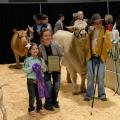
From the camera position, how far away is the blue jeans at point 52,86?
590cm

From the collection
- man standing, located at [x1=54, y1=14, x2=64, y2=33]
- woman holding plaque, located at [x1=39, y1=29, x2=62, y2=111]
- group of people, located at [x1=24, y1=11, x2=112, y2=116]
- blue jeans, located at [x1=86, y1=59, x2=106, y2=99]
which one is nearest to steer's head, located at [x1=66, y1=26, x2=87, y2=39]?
group of people, located at [x1=24, y1=11, x2=112, y2=116]

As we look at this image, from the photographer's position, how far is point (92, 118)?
554 centimetres

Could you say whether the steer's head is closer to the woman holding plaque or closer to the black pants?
the woman holding plaque

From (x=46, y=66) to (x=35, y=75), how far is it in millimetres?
307

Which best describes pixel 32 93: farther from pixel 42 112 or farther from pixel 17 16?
pixel 17 16

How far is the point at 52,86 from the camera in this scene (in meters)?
6.03

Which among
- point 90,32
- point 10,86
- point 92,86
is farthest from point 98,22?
point 10,86

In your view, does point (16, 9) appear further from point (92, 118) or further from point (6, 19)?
point (92, 118)

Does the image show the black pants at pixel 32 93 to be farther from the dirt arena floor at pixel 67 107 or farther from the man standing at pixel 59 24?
the man standing at pixel 59 24

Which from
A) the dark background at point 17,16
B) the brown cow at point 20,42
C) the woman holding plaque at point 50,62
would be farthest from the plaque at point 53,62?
the dark background at point 17,16

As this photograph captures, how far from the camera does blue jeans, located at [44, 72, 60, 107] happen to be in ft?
19.4

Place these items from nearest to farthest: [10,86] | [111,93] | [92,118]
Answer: [92,118], [111,93], [10,86]

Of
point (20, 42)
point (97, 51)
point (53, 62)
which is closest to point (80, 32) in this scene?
point (97, 51)

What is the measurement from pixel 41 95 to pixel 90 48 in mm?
1356
